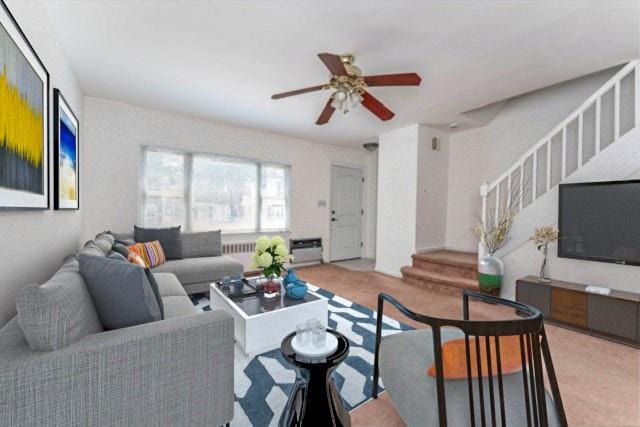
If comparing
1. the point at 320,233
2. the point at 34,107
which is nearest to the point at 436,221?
the point at 320,233

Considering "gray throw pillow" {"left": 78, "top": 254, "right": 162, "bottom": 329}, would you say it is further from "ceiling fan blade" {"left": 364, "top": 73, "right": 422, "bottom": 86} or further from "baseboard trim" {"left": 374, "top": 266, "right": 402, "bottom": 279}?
"baseboard trim" {"left": 374, "top": 266, "right": 402, "bottom": 279}

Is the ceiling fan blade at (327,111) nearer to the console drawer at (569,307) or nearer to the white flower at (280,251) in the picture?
the white flower at (280,251)

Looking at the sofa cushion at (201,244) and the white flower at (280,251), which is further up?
the white flower at (280,251)

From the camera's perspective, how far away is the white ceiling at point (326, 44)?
5.89ft

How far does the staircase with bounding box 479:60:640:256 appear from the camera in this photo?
257cm

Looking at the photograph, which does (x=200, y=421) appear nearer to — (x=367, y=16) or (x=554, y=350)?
(x=367, y=16)

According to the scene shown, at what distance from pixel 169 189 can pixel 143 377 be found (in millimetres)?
3360

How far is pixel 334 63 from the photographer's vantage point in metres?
1.90

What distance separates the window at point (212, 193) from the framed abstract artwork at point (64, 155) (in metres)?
1.22

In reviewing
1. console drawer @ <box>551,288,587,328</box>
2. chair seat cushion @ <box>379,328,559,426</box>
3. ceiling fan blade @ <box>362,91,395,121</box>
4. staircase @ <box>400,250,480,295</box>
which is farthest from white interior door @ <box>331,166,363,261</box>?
chair seat cushion @ <box>379,328,559,426</box>

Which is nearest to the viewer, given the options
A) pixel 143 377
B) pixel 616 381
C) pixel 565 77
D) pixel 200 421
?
pixel 143 377

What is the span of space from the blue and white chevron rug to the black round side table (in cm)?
35

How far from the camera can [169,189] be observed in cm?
385

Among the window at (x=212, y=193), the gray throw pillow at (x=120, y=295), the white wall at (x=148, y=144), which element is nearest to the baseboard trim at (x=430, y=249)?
the white wall at (x=148, y=144)
